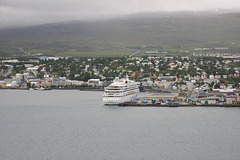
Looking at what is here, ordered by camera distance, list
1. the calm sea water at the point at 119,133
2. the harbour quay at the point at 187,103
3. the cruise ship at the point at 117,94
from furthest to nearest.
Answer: the cruise ship at the point at 117,94, the harbour quay at the point at 187,103, the calm sea water at the point at 119,133

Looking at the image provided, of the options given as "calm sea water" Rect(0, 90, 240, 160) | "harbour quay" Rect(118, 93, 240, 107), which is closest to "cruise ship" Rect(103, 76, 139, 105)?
"harbour quay" Rect(118, 93, 240, 107)

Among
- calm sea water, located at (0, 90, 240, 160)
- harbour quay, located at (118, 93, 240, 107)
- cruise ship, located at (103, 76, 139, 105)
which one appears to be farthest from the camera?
cruise ship, located at (103, 76, 139, 105)

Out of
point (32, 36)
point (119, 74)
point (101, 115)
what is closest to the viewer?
point (101, 115)

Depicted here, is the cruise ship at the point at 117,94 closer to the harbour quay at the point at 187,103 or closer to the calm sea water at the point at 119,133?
the harbour quay at the point at 187,103

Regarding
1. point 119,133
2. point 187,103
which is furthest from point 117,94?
point 119,133

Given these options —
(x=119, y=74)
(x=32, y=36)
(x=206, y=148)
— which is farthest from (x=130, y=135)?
(x=32, y=36)

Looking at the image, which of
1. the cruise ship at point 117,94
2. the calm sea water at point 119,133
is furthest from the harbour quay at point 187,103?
the calm sea water at point 119,133

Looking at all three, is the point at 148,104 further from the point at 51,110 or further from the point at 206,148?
the point at 206,148

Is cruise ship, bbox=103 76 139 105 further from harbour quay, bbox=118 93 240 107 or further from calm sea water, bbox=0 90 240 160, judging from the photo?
calm sea water, bbox=0 90 240 160
